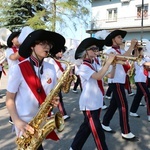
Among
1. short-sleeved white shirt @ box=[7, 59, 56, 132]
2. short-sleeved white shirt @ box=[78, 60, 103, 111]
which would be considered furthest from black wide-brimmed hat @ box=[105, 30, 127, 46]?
short-sleeved white shirt @ box=[7, 59, 56, 132]

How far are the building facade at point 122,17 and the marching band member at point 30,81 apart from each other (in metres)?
25.6

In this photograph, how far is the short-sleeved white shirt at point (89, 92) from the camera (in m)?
3.71

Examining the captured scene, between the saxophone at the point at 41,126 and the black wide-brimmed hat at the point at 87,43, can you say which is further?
the black wide-brimmed hat at the point at 87,43

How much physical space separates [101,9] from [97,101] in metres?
30.2

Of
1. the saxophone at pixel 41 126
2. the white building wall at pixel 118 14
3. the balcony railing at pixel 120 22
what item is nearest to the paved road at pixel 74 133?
the saxophone at pixel 41 126

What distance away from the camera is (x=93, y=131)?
3564 mm

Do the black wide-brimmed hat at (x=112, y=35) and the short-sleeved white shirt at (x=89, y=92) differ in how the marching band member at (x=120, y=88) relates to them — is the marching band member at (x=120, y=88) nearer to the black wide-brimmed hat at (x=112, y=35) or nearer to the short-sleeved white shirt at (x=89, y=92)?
the black wide-brimmed hat at (x=112, y=35)

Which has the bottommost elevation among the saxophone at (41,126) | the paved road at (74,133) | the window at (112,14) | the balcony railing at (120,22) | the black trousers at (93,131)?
the paved road at (74,133)

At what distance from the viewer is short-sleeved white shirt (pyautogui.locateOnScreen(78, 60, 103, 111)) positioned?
3.71 meters

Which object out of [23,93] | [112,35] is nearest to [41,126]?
[23,93]

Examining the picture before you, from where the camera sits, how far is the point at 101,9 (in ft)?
107

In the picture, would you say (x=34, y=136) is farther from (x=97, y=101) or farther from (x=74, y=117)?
(x=74, y=117)

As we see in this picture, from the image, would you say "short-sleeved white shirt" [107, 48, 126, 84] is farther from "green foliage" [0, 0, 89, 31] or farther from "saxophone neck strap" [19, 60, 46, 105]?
"green foliage" [0, 0, 89, 31]

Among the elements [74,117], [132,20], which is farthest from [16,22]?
[74,117]
